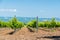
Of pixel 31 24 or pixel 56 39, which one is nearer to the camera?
pixel 56 39

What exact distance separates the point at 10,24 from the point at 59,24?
9151 millimetres

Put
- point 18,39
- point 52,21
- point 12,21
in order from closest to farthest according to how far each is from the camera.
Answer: point 18,39 < point 12,21 < point 52,21

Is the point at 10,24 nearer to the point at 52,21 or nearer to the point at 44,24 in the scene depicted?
the point at 52,21

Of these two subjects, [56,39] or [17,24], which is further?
[17,24]

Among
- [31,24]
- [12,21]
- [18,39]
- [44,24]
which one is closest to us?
[18,39]

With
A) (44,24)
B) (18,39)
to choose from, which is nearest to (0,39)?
(18,39)

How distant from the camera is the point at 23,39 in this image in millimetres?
6273

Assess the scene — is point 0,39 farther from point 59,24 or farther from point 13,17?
point 59,24

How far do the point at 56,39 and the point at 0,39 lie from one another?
7.39 feet

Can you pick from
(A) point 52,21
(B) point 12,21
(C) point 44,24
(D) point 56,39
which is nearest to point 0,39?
(D) point 56,39

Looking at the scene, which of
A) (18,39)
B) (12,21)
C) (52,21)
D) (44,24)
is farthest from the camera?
(44,24)

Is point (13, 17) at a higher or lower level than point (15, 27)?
higher

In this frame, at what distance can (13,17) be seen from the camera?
17.8 meters

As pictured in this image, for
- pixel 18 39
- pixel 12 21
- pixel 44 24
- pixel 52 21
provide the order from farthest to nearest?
pixel 44 24 < pixel 52 21 < pixel 12 21 < pixel 18 39
